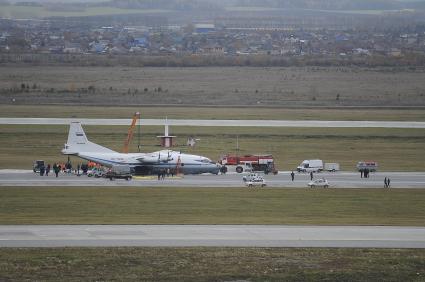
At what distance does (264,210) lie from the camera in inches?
1860

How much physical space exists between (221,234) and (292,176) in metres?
21.1

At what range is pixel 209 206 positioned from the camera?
159 feet

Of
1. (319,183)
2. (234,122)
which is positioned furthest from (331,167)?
Answer: (234,122)

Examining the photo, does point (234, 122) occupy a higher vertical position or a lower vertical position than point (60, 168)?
higher

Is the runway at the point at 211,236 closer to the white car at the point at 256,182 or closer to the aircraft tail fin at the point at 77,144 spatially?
the white car at the point at 256,182

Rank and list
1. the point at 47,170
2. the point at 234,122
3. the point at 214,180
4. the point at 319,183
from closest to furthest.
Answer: the point at 319,183, the point at 214,180, the point at 47,170, the point at 234,122

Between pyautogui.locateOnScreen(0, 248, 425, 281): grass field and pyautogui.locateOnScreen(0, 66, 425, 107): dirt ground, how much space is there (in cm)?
7183

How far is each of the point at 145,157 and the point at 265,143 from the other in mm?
18172

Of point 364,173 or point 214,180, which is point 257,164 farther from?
point 364,173

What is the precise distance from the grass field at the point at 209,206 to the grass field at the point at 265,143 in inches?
474

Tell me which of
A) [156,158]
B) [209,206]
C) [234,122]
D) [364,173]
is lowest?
[209,206]

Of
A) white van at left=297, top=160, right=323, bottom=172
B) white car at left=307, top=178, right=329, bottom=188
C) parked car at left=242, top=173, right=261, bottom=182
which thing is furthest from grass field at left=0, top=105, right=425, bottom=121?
white car at left=307, top=178, right=329, bottom=188

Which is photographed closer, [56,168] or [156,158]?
[56,168]

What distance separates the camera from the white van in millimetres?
63594
